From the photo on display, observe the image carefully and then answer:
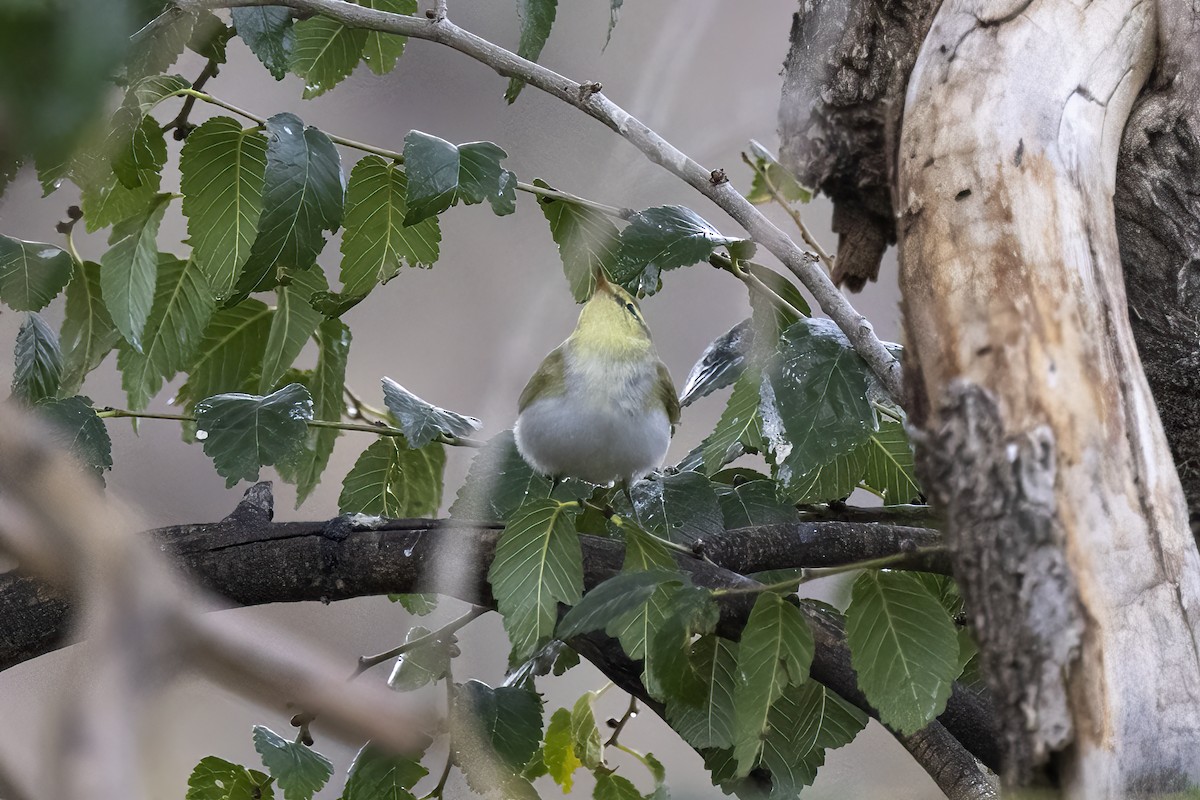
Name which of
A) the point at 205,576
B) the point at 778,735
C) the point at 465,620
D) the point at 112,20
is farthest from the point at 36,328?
the point at 112,20

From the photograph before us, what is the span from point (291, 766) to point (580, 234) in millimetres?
490

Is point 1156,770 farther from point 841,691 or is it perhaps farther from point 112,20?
point 112,20

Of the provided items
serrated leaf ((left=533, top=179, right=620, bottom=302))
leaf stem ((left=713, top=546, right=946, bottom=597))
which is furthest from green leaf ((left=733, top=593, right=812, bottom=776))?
serrated leaf ((left=533, top=179, right=620, bottom=302))

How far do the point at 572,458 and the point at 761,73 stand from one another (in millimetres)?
584

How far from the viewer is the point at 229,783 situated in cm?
85

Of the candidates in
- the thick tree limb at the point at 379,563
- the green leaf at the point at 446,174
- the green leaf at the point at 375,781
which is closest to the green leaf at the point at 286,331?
the thick tree limb at the point at 379,563

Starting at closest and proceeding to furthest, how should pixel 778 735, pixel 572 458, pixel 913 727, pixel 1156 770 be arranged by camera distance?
pixel 1156 770 → pixel 913 727 → pixel 778 735 → pixel 572 458

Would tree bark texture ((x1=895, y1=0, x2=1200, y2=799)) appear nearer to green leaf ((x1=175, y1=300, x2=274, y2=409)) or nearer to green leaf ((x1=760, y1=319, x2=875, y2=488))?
green leaf ((x1=760, y1=319, x2=875, y2=488))

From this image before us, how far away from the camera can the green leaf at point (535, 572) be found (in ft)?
2.35

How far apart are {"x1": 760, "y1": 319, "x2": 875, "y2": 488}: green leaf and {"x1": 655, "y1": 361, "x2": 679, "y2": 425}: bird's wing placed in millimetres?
250

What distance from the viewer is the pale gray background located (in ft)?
3.40

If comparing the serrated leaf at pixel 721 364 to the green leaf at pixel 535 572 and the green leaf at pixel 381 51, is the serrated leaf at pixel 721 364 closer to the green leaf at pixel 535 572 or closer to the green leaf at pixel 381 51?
the green leaf at pixel 535 572

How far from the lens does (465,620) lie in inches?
35.6

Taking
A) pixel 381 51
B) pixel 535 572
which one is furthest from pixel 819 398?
Result: pixel 381 51
